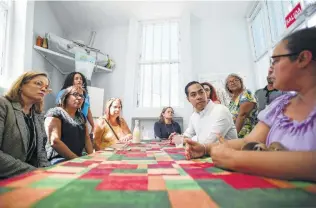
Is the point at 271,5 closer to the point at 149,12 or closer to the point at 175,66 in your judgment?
the point at 175,66

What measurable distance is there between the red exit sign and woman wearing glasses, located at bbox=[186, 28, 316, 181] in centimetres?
202

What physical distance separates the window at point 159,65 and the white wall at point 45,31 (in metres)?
1.70

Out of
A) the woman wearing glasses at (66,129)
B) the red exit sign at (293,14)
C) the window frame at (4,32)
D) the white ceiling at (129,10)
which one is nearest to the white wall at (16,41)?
the window frame at (4,32)

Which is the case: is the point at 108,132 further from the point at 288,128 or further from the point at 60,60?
the point at 60,60

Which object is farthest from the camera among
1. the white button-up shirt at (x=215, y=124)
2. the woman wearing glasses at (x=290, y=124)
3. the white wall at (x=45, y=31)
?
the white wall at (x=45, y=31)

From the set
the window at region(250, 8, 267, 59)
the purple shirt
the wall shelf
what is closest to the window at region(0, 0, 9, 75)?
the wall shelf

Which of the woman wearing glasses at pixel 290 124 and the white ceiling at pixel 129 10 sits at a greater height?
the white ceiling at pixel 129 10

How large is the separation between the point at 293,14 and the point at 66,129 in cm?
279

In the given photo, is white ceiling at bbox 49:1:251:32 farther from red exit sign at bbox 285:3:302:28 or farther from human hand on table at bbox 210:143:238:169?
human hand on table at bbox 210:143:238:169

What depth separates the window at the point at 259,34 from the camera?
10.6 feet

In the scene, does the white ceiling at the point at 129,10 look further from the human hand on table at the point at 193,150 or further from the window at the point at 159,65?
the human hand on table at the point at 193,150

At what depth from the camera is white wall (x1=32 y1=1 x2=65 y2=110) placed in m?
3.10

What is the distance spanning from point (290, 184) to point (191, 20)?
13.2 feet

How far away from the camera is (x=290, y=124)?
0.61 meters
